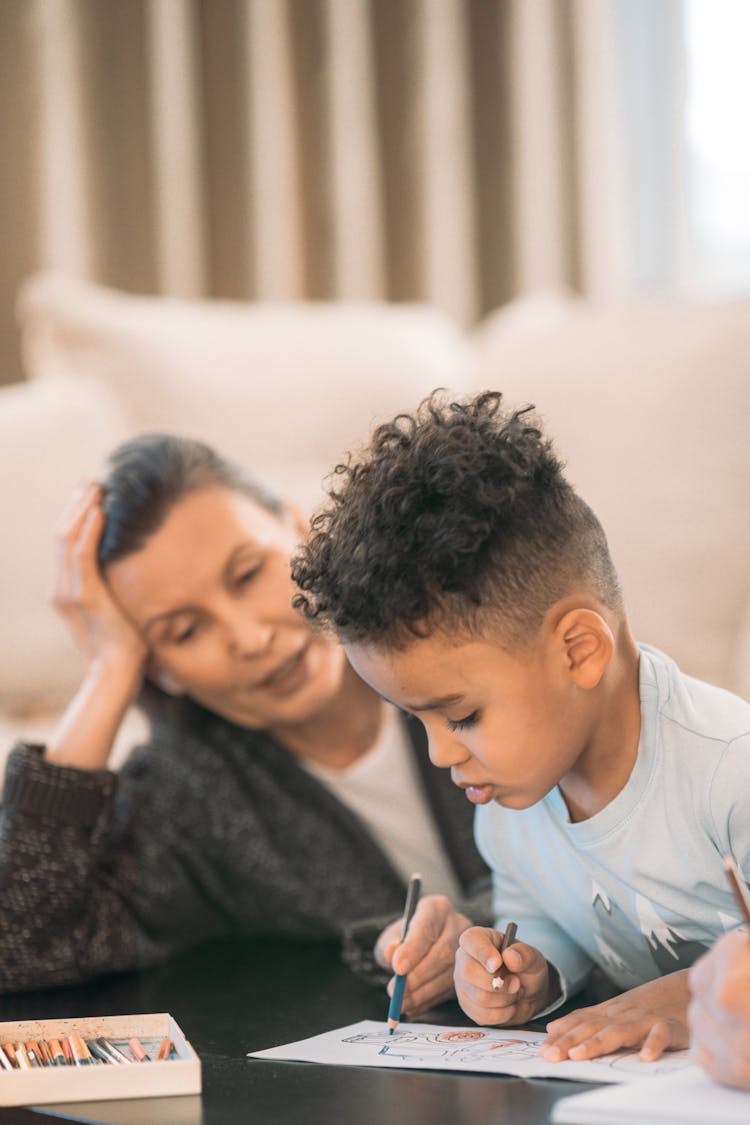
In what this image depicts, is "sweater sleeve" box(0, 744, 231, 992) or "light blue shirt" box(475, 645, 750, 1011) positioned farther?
"sweater sleeve" box(0, 744, 231, 992)

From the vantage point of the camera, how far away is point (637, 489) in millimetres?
1643

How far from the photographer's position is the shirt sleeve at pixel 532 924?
1017mm

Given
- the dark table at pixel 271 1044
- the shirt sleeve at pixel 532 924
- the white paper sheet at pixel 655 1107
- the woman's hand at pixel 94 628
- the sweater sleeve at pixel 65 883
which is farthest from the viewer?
the woman's hand at pixel 94 628

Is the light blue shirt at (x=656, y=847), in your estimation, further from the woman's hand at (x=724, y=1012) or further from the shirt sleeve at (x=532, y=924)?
the woman's hand at (x=724, y=1012)

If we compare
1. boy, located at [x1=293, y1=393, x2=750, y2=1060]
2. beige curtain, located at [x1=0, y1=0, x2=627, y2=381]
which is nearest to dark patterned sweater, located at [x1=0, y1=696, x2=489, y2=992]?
boy, located at [x1=293, y1=393, x2=750, y2=1060]

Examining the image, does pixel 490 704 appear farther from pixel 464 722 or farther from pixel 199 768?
pixel 199 768

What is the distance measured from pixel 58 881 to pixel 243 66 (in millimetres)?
1549

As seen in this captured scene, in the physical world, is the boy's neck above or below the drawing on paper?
above

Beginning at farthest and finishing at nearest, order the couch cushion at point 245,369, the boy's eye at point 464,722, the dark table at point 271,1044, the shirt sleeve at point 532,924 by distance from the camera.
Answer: the couch cushion at point 245,369 < the shirt sleeve at point 532,924 < the boy's eye at point 464,722 < the dark table at point 271,1044

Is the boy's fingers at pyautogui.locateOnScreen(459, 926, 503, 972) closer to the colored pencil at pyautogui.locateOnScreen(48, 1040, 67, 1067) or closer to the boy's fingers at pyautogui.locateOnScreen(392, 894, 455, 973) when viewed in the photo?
the boy's fingers at pyautogui.locateOnScreen(392, 894, 455, 973)

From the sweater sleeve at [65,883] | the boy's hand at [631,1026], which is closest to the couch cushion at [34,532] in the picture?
the sweater sleeve at [65,883]

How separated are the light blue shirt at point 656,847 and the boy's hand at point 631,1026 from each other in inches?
2.2

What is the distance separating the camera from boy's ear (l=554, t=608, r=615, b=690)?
0.92 meters

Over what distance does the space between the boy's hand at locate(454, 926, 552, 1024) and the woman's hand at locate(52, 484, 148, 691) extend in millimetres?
565
